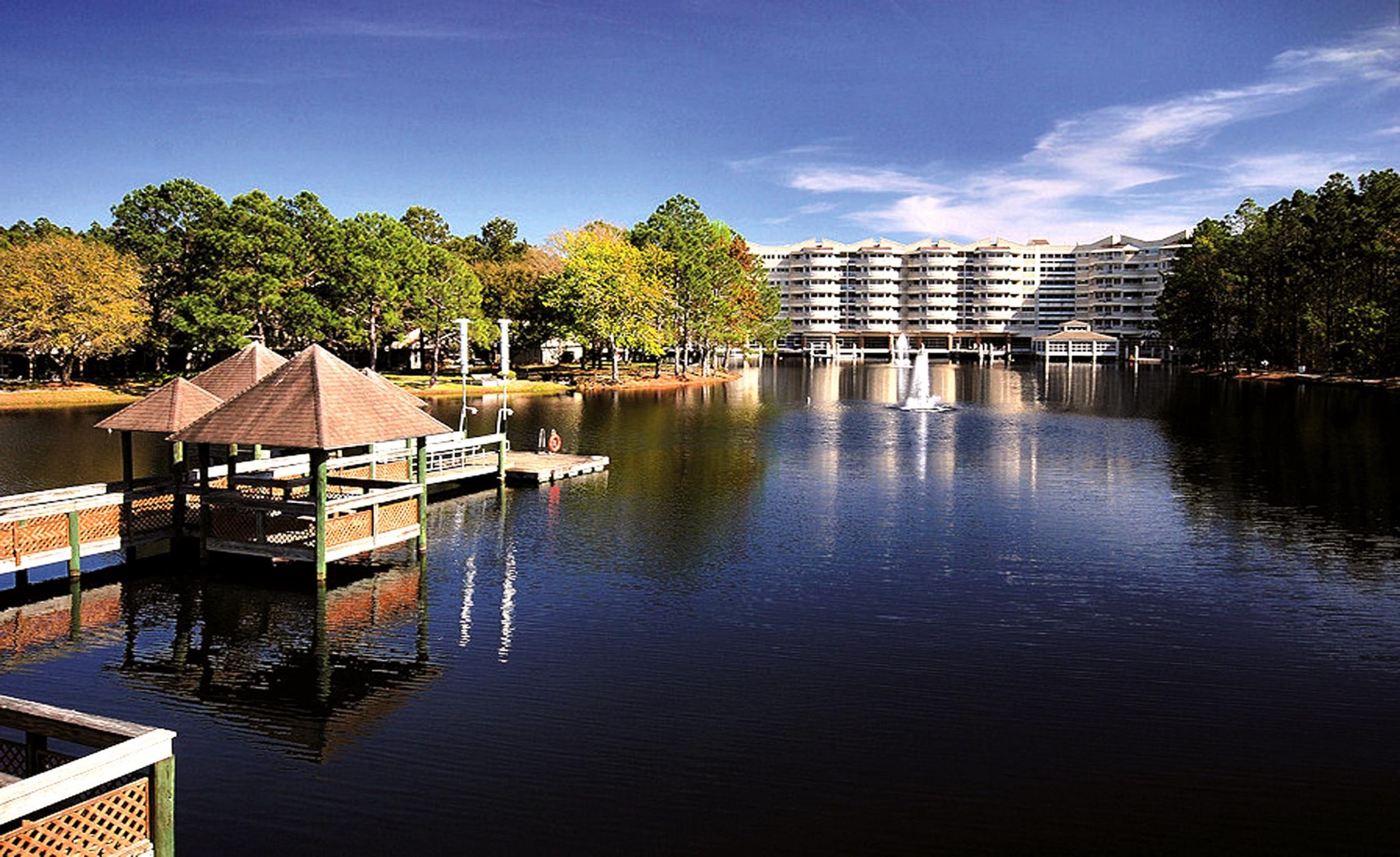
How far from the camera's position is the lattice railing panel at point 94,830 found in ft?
27.9

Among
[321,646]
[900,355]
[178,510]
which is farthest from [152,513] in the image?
[900,355]

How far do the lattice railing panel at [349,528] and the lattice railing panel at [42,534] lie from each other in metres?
5.38

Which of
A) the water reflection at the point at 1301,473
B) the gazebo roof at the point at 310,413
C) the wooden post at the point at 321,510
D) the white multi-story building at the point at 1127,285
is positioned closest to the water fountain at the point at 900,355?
the white multi-story building at the point at 1127,285

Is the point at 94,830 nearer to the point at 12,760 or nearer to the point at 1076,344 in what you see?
the point at 12,760

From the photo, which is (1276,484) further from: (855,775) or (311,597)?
(311,597)

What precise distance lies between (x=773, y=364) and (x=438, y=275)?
73.6 m

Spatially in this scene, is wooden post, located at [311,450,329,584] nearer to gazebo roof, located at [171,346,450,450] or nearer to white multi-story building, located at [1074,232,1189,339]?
gazebo roof, located at [171,346,450,450]

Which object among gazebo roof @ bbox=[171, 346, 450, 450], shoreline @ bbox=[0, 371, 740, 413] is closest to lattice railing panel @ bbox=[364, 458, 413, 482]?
gazebo roof @ bbox=[171, 346, 450, 450]

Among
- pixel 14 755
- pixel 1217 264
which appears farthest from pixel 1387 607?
pixel 1217 264

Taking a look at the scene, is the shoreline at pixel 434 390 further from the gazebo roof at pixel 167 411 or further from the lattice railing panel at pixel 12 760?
the lattice railing panel at pixel 12 760

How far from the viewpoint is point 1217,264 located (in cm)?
11556

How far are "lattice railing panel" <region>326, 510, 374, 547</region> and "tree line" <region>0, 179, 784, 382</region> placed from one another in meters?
54.8

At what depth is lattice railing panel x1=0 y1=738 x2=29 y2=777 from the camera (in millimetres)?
10736

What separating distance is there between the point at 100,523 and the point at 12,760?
38.3 ft
